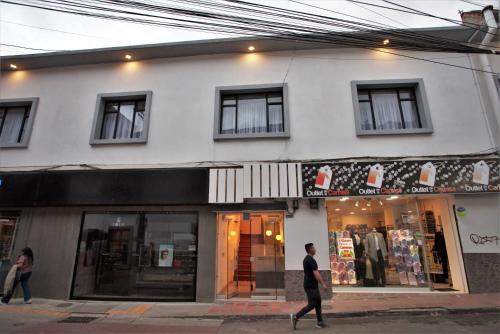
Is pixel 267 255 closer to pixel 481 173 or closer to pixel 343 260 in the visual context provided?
pixel 343 260

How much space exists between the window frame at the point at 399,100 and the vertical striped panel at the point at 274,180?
118 inches

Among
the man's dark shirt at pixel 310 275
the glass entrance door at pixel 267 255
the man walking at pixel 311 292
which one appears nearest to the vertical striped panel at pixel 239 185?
the glass entrance door at pixel 267 255

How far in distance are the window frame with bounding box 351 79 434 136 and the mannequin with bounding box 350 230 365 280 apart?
3523 mm

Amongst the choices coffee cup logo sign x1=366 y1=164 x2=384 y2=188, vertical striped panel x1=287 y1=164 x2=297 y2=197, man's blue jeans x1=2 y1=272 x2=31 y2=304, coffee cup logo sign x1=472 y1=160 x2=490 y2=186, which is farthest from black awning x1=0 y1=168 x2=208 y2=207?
coffee cup logo sign x1=472 y1=160 x2=490 y2=186

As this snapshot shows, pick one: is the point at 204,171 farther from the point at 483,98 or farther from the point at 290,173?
the point at 483,98

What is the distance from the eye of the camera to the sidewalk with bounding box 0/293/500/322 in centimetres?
729

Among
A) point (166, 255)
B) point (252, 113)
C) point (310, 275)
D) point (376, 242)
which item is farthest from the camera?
point (252, 113)

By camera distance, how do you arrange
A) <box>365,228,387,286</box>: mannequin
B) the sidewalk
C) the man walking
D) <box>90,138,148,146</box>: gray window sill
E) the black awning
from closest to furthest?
the man walking, the sidewalk, the black awning, <box>365,228,387,286</box>: mannequin, <box>90,138,148,146</box>: gray window sill

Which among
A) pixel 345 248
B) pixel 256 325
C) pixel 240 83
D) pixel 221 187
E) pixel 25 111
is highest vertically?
pixel 240 83

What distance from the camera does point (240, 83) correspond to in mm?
10375

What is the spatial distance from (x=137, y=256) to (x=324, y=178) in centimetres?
654

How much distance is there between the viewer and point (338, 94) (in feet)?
32.6

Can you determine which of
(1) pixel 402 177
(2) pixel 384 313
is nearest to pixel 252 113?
(1) pixel 402 177

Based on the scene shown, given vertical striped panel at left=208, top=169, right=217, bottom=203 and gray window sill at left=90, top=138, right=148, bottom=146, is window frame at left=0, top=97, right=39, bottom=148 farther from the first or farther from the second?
vertical striped panel at left=208, top=169, right=217, bottom=203
